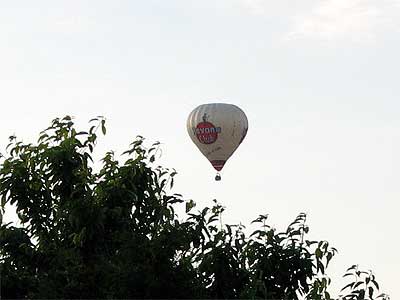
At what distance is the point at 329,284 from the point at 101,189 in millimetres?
4368

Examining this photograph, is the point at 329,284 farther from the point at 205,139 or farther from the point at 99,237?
the point at 205,139

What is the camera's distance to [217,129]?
5538cm

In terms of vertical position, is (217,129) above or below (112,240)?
above

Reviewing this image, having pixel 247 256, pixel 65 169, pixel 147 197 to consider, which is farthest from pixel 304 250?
pixel 65 169

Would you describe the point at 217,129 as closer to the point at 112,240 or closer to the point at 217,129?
the point at 217,129

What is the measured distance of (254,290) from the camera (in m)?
20.2

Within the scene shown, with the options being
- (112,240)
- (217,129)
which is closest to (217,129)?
(217,129)

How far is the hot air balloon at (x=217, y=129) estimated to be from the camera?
182ft

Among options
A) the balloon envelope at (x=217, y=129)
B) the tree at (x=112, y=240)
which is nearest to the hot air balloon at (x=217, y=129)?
the balloon envelope at (x=217, y=129)

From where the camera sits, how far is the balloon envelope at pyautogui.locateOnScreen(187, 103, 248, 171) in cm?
5538

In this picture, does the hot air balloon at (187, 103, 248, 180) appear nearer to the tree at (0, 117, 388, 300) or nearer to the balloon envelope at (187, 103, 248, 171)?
the balloon envelope at (187, 103, 248, 171)

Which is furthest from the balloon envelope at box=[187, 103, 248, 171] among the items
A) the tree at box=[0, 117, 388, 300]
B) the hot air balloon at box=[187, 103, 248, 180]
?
the tree at box=[0, 117, 388, 300]

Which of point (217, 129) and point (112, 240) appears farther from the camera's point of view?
point (217, 129)

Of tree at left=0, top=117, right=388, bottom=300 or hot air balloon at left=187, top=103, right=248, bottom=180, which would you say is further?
hot air balloon at left=187, top=103, right=248, bottom=180
